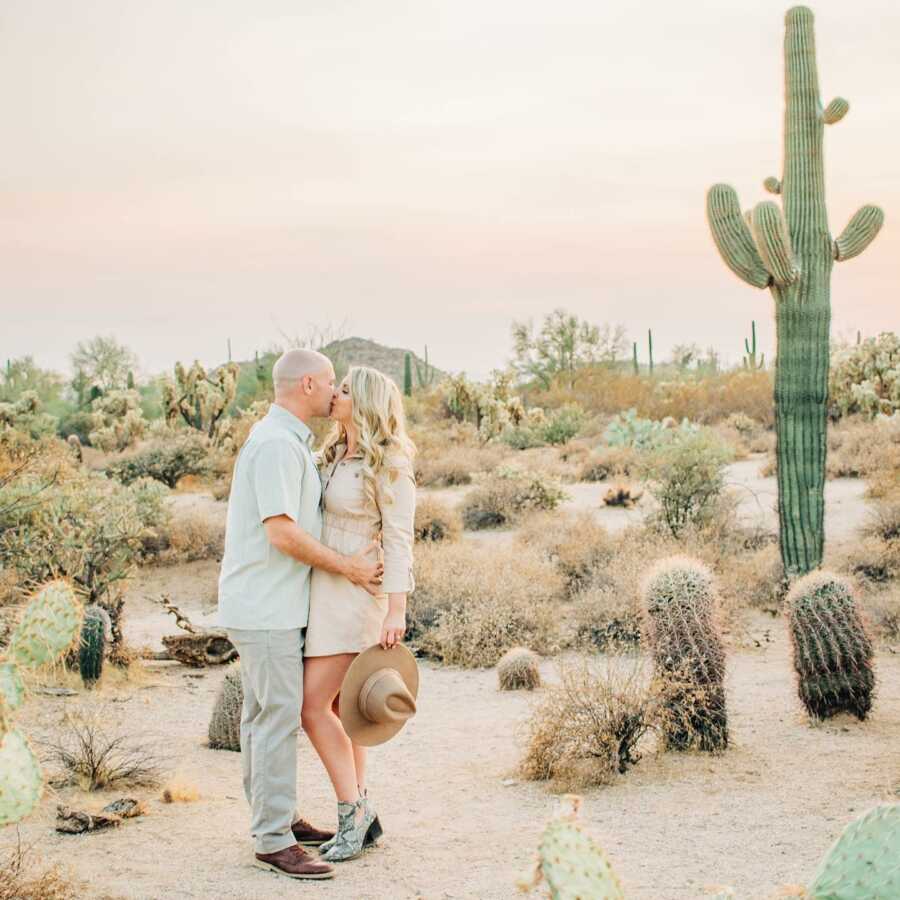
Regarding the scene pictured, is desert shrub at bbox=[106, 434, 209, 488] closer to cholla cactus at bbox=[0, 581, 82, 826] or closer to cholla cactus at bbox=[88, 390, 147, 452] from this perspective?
cholla cactus at bbox=[88, 390, 147, 452]

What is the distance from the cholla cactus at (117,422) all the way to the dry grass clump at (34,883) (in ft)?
85.4

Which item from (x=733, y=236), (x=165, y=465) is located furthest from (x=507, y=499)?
(x=165, y=465)

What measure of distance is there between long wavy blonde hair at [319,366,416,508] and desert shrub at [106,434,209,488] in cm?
1581

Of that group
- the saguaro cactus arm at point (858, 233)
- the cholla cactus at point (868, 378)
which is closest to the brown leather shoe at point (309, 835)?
the saguaro cactus arm at point (858, 233)

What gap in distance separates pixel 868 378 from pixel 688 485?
12635 mm

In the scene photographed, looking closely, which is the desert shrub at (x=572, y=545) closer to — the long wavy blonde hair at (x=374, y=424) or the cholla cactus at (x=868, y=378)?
the long wavy blonde hair at (x=374, y=424)

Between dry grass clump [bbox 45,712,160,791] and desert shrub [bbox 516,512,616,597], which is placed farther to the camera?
desert shrub [bbox 516,512,616,597]

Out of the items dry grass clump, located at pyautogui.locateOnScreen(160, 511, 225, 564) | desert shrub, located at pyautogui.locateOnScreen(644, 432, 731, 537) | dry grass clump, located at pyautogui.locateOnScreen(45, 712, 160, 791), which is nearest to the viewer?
dry grass clump, located at pyautogui.locateOnScreen(45, 712, 160, 791)

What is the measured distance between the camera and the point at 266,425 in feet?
16.5

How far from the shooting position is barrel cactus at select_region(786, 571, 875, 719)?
24.1 ft

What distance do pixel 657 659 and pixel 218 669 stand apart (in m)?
4.47

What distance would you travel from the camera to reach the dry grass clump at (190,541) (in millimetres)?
14867

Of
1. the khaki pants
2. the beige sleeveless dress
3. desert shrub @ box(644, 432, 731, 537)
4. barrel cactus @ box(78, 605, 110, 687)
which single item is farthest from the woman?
desert shrub @ box(644, 432, 731, 537)

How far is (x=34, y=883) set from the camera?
15.4ft
